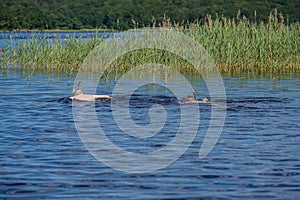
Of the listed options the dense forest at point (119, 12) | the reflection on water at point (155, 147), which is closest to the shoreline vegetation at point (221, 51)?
the reflection on water at point (155, 147)

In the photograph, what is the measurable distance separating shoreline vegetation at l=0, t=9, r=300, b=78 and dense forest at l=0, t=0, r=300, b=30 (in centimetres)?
3733

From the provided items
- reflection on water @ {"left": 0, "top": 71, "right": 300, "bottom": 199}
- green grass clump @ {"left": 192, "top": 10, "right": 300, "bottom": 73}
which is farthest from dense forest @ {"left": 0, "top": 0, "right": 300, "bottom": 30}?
reflection on water @ {"left": 0, "top": 71, "right": 300, "bottom": 199}

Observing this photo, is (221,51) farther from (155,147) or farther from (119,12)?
(119,12)

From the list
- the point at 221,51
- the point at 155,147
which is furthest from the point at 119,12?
the point at 155,147

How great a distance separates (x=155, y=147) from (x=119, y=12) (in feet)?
247

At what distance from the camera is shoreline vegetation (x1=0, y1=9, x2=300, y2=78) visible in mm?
23297

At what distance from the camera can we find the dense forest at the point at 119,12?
70375 millimetres

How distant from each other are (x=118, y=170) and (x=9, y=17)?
2852 inches

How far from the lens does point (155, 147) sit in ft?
36.5

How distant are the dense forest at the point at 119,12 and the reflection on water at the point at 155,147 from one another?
1876 inches

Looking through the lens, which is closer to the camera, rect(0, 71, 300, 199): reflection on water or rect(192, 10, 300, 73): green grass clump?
rect(0, 71, 300, 199): reflection on water

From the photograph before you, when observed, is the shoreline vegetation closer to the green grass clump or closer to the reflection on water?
the green grass clump

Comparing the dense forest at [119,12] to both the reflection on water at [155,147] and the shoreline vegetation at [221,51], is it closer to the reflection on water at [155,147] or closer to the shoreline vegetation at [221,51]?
the shoreline vegetation at [221,51]

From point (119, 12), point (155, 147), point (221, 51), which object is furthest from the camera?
point (119, 12)
